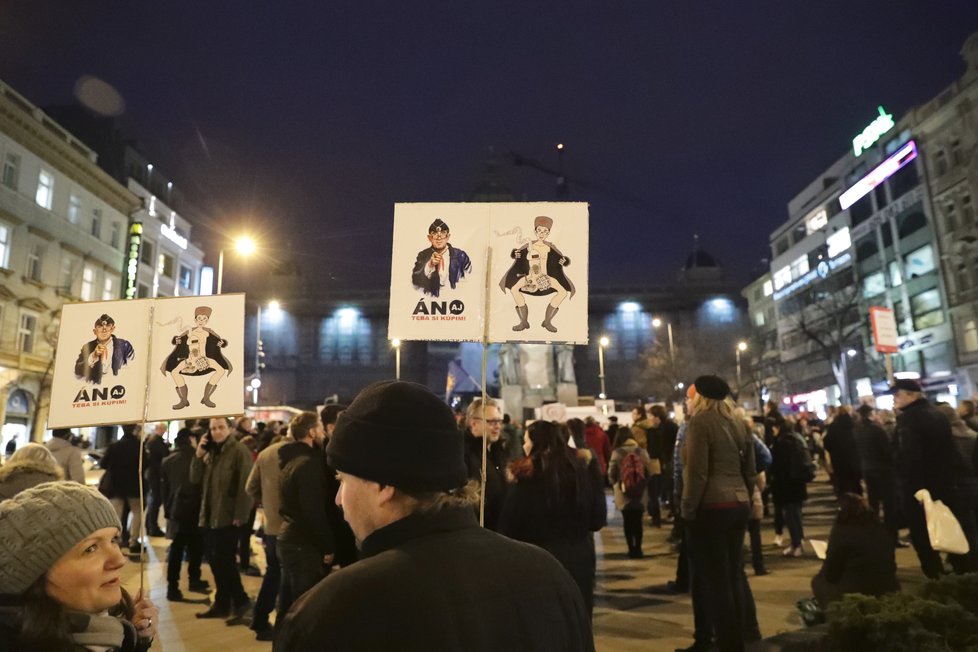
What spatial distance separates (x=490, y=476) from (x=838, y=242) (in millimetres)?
55558

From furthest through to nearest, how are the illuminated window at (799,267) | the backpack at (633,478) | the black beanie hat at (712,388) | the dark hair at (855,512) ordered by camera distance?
the illuminated window at (799,267) < the backpack at (633,478) < the dark hair at (855,512) < the black beanie hat at (712,388)

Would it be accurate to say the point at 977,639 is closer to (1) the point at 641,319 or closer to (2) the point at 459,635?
(2) the point at 459,635

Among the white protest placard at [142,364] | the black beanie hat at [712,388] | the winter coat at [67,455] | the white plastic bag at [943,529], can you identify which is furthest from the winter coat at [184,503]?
the white plastic bag at [943,529]

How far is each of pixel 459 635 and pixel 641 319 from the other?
87408 millimetres

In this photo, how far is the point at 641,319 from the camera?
284 ft

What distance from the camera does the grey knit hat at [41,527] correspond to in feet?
6.79

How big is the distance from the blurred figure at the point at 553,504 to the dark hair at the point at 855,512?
7.53ft

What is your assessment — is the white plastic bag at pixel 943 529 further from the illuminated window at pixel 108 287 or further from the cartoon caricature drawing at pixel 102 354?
the illuminated window at pixel 108 287

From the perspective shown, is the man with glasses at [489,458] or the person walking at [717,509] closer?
the person walking at [717,509]

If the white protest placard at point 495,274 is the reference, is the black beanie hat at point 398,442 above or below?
below

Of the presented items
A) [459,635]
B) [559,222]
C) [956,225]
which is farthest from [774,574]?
[956,225]

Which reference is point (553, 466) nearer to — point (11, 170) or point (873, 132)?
point (11, 170)

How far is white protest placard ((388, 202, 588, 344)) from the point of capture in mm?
4742

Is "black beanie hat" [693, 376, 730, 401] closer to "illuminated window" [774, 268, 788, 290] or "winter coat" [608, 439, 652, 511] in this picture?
"winter coat" [608, 439, 652, 511]
